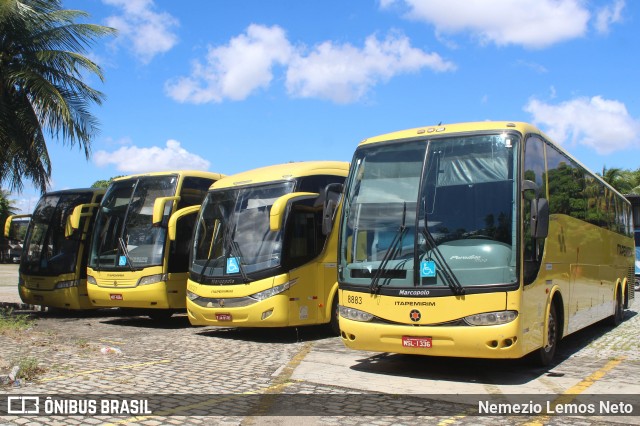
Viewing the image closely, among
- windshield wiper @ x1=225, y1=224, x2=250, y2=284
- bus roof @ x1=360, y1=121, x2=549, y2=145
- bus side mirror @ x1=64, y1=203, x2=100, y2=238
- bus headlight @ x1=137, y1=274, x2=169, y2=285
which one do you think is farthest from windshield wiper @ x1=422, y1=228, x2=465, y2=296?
bus side mirror @ x1=64, y1=203, x2=100, y2=238

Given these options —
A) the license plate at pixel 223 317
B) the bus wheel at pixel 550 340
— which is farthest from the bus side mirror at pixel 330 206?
the bus wheel at pixel 550 340

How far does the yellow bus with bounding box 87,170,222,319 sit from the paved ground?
180 cm

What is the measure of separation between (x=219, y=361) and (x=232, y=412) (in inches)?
129

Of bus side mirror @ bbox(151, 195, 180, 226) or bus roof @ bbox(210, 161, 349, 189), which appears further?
bus side mirror @ bbox(151, 195, 180, 226)

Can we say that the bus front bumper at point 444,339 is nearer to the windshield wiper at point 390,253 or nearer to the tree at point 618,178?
the windshield wiper at point 390,253

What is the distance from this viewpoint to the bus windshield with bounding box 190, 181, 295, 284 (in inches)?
469

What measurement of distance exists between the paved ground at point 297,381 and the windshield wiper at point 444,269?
3.94ft

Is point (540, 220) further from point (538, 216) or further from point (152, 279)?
point (152, 279)

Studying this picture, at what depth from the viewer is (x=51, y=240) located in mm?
16578

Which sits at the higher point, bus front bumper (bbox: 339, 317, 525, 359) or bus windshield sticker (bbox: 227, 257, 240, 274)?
bus windshield sticker (bbox: 227, 257, 240, 274)

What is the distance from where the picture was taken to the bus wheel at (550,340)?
29.7 feet

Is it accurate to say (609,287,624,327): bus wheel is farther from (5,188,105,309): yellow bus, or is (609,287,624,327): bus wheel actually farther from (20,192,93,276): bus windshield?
(20,192,93,276): bus windshield

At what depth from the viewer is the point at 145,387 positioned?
25.3 ft

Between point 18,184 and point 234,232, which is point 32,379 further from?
point 18,184
